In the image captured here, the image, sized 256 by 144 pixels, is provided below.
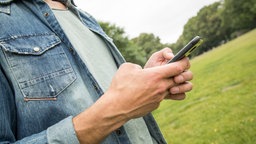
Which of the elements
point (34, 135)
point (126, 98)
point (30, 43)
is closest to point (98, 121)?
point (126, 98)

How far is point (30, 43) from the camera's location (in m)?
1.95

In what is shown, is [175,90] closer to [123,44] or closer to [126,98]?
[126,98]

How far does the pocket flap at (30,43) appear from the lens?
1.86m

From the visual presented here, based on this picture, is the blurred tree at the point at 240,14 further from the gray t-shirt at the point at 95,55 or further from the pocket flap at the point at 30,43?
the pocket flap at the point at 30,43

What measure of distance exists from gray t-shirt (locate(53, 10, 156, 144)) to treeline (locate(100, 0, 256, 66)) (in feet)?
162

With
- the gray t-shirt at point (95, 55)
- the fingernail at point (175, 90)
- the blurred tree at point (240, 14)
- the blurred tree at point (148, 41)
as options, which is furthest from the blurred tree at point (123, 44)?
the blurred tree at point (148, 41)

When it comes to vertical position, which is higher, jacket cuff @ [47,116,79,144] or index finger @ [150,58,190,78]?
index finger @ [150,58,190,78]

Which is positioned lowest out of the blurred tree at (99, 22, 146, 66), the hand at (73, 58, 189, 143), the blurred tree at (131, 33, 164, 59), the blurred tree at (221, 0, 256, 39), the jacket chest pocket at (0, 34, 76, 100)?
the blurred tree at (131, 33, 164, 59)

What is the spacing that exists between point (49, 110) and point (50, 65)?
0.98 ft

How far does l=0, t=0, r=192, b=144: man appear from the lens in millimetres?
1589

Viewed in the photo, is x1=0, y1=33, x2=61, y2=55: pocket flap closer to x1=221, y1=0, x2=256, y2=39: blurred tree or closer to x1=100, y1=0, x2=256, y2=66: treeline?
x1=100, y1=0, x2=256, y2=66: treeline

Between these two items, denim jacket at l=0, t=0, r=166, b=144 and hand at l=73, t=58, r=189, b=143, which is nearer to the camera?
hand at l=73, t=58, r=189, b=143

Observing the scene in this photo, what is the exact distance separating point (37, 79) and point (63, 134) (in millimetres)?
406

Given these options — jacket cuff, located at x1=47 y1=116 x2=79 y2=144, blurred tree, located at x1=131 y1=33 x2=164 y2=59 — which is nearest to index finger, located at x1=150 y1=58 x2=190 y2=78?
jacket cuff, located at x1=47 y1=116 x2=79 y2=144
